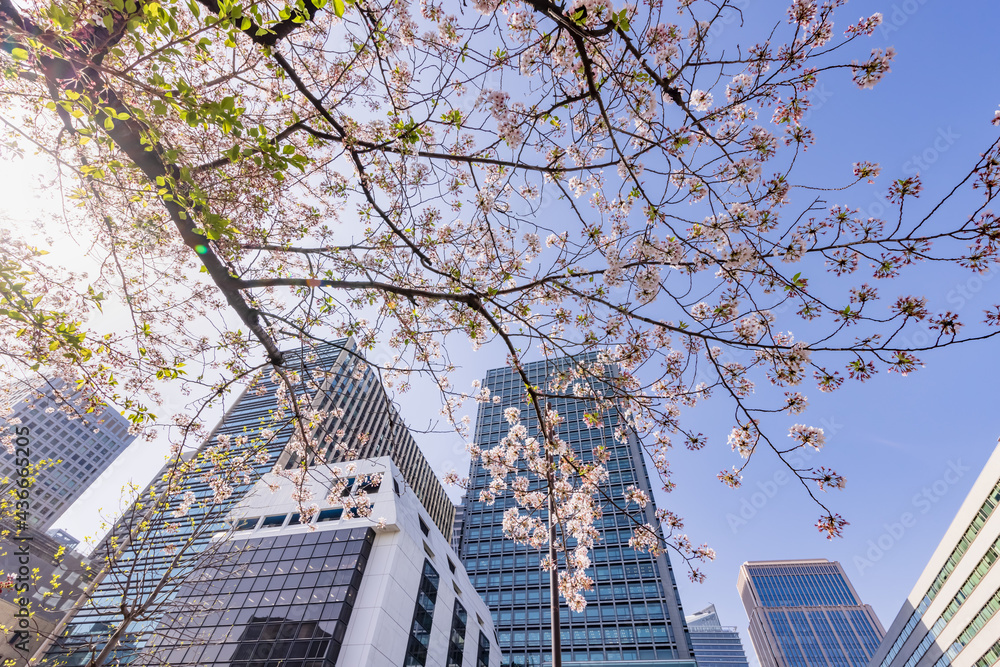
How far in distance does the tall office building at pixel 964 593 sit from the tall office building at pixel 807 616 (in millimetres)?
107920

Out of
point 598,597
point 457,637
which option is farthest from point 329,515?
point 598,597

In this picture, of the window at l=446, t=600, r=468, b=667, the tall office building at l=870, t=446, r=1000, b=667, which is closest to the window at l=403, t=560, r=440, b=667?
the window at l=446, t=600, r=468, b=667

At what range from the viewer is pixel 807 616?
12388 centimetres

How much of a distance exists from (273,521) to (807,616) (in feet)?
537

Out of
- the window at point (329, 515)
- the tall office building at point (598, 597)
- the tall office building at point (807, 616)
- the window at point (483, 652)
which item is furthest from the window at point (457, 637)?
the tall office building at point (807, 616)

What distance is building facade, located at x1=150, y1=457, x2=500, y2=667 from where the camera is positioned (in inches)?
821

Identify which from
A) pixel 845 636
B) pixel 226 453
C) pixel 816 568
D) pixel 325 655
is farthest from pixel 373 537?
pixel 816 568

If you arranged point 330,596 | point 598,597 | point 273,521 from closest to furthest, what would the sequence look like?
point 330,596 < point 273,521 < point 598,597

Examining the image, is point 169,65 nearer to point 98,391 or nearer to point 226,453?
point 98,391

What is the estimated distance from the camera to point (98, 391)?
16.1ft

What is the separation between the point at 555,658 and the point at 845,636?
172996mm

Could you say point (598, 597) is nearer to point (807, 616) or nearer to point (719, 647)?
point (807, 616)

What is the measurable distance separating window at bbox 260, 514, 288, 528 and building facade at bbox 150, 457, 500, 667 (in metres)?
0.08

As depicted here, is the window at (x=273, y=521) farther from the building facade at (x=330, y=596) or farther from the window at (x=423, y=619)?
the window at (x=423, y=619)
